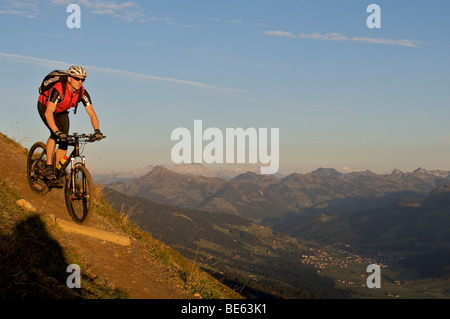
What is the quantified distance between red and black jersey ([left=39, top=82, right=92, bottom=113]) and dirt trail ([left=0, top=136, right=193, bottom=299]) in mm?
3373

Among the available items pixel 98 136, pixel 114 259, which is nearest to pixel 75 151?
pixel 98 136

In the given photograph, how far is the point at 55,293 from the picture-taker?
23.1ft

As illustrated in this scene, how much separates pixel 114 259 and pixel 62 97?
533cm

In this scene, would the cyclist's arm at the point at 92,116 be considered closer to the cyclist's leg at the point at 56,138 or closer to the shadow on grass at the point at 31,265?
the cyclist's leg at the point at 56,138

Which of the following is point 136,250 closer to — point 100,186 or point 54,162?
point 54,162

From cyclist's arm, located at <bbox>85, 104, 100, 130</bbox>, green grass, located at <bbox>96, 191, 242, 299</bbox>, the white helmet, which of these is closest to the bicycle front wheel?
cyclist's arm, located at <bbox>85, 104, 100, 130</bbox>

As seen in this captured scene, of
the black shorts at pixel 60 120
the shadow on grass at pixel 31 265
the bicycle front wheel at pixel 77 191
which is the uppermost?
the black shorts at pixel 60 120

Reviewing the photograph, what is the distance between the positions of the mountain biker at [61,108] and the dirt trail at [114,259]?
4.83 ft

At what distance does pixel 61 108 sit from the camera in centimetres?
1206

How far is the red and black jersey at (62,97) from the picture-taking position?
11398 millimetres

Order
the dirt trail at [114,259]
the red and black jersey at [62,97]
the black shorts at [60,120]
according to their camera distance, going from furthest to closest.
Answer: the black shorts at [60,120], the red and black jersey at [62,97], the dirt trail at [114,259]

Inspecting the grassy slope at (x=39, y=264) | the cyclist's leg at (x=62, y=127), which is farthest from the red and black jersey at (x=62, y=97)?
the grassy slope at (x=39, y=264)

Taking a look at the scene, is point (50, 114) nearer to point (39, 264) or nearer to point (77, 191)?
point (77, 191)
